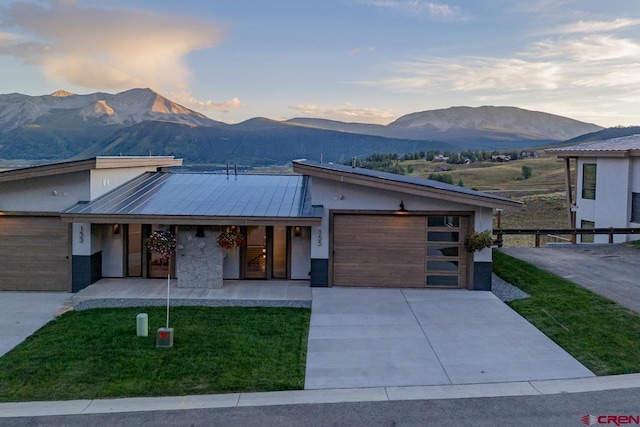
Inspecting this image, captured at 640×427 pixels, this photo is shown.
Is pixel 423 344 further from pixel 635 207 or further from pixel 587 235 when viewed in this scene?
pixel 635 207

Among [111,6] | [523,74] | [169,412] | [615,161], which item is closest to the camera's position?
[169,412]

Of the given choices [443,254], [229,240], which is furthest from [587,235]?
[229,240]

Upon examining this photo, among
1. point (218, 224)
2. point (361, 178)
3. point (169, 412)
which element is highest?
point (361, 178)

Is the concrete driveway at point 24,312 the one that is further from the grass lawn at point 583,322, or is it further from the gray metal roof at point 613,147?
the gray metal roof at point 613,147

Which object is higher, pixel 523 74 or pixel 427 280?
pixel 523 74

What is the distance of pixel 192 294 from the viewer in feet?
40.1

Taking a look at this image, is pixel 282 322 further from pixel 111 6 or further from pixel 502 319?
pixel 111 6

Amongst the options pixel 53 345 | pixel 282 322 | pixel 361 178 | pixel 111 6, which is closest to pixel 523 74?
pixel 111 6

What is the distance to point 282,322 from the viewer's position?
10.2m

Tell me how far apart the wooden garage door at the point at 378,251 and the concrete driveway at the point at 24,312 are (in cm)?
714

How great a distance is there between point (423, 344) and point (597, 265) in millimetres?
9975

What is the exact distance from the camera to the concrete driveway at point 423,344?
770 cm

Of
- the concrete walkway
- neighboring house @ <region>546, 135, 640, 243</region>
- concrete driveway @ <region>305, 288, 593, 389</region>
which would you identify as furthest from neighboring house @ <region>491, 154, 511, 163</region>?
concrete driveway @ <region>305, 288, 593, 389</region>

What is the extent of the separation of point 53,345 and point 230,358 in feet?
11.5
